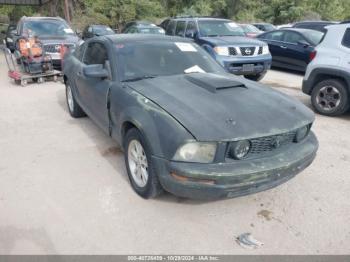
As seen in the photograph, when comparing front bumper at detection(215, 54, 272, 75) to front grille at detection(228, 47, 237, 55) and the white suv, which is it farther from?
the white suv

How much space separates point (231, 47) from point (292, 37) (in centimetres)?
356

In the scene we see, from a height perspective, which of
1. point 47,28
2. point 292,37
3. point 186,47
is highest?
point 186,47

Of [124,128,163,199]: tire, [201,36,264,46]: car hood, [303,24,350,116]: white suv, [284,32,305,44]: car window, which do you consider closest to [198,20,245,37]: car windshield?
[201,36,264,46]: car hood

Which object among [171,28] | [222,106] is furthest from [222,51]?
[222,106]

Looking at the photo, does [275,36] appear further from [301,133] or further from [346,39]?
[301,133]

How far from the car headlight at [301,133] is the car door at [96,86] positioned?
7.05 ft

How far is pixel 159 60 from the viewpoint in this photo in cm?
402

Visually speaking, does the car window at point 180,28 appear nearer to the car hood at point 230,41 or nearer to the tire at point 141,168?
the car hood at point 230,41

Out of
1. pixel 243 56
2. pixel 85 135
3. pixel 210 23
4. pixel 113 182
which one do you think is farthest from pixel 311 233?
pixel 210 23

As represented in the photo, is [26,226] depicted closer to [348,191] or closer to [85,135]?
[85,135]

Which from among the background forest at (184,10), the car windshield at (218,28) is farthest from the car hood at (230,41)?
the background forest at (184,10)

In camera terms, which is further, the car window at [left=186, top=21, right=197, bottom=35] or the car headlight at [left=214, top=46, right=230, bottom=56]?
the car window at [left=186, top=21, right=197, bottom=35]

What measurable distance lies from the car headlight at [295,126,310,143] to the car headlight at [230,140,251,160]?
2.18ft

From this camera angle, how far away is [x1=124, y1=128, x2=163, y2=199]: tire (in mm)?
3020
